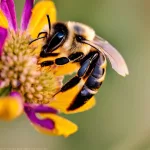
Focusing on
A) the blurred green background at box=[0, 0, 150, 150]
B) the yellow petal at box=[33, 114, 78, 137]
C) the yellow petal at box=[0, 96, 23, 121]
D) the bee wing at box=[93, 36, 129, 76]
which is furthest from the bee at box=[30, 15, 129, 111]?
the blurred green background at box=[0, 0, 150, 150]

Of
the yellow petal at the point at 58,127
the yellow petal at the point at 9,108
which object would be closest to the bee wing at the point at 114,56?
the yellow petal at the point at 58,127

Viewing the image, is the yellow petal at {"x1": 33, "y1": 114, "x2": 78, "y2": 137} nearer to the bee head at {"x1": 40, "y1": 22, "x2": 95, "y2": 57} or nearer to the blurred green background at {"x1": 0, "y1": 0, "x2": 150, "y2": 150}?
the bee head at {"x1": 40, "y1": 22, "x2": 95, "y2": 57}

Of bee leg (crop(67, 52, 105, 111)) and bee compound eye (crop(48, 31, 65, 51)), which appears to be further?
bee leg (crop(67, 52, 105, 111))

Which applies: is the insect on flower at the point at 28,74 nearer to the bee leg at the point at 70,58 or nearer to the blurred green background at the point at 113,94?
the bee leg at the point at 70,58

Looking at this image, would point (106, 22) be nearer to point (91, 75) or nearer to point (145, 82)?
point (145, 82)

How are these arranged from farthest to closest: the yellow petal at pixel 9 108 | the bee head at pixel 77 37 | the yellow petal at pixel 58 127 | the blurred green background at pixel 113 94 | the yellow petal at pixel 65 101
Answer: the blurred green background at pixel 113 94
the yellow petal at pixel 65 101
the bee head at pixel 77 37
the yellow petal at pixel 58 127
the yellow petal at pixel 9 108

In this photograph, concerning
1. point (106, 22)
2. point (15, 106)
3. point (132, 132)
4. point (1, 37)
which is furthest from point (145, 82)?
point (15, 106)
